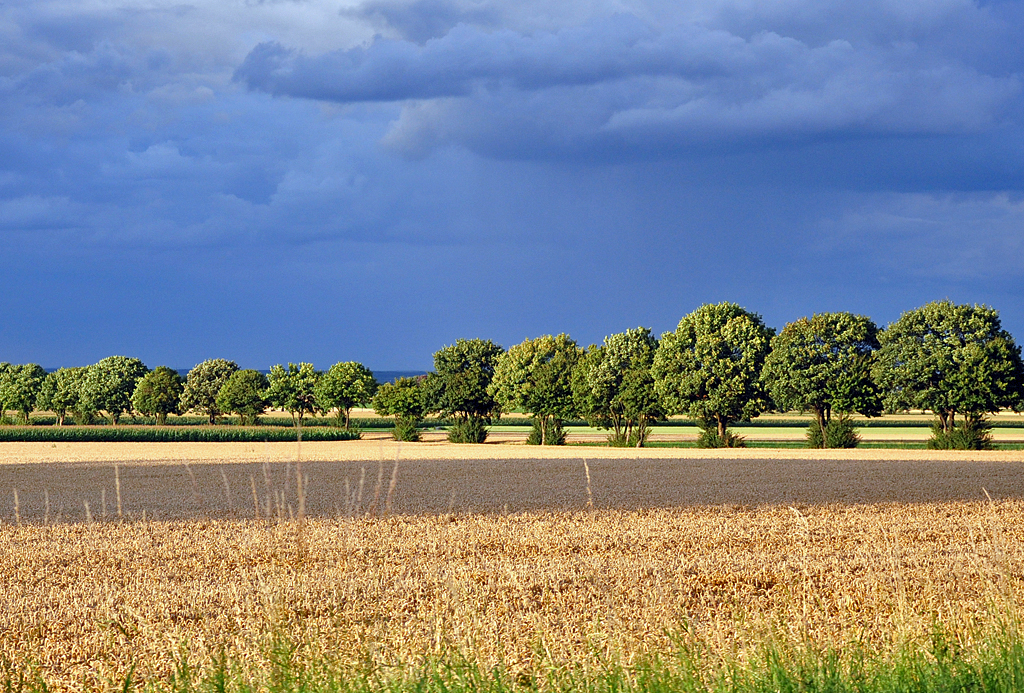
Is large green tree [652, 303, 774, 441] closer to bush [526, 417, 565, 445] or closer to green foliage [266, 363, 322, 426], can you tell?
bush [526, 417, 565, 445]

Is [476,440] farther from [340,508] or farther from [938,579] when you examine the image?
[938,579]

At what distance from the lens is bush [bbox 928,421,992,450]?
38.8m

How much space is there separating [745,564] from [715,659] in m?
4.91

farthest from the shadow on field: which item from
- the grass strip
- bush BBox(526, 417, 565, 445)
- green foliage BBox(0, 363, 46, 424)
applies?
green foliage BBox(0, 363, 46, 424)

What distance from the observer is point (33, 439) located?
5231cm

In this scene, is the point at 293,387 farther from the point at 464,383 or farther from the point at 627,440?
Answer: the point at 627,440

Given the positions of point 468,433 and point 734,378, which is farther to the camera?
point 468,433

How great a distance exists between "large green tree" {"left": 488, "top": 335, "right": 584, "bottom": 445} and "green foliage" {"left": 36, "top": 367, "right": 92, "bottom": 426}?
40291mm

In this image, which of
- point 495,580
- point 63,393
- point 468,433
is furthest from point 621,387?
point 63,393

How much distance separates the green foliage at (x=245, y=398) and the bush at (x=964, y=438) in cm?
4680

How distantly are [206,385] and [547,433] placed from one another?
41385 millimetres

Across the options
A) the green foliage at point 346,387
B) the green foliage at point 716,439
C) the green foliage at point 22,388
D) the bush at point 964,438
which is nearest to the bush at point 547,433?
the green foliage at point 716,439

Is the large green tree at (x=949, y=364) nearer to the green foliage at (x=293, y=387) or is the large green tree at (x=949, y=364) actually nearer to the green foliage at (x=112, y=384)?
the green foliage at (x=293, y=387)

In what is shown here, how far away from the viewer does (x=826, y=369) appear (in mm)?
42500
